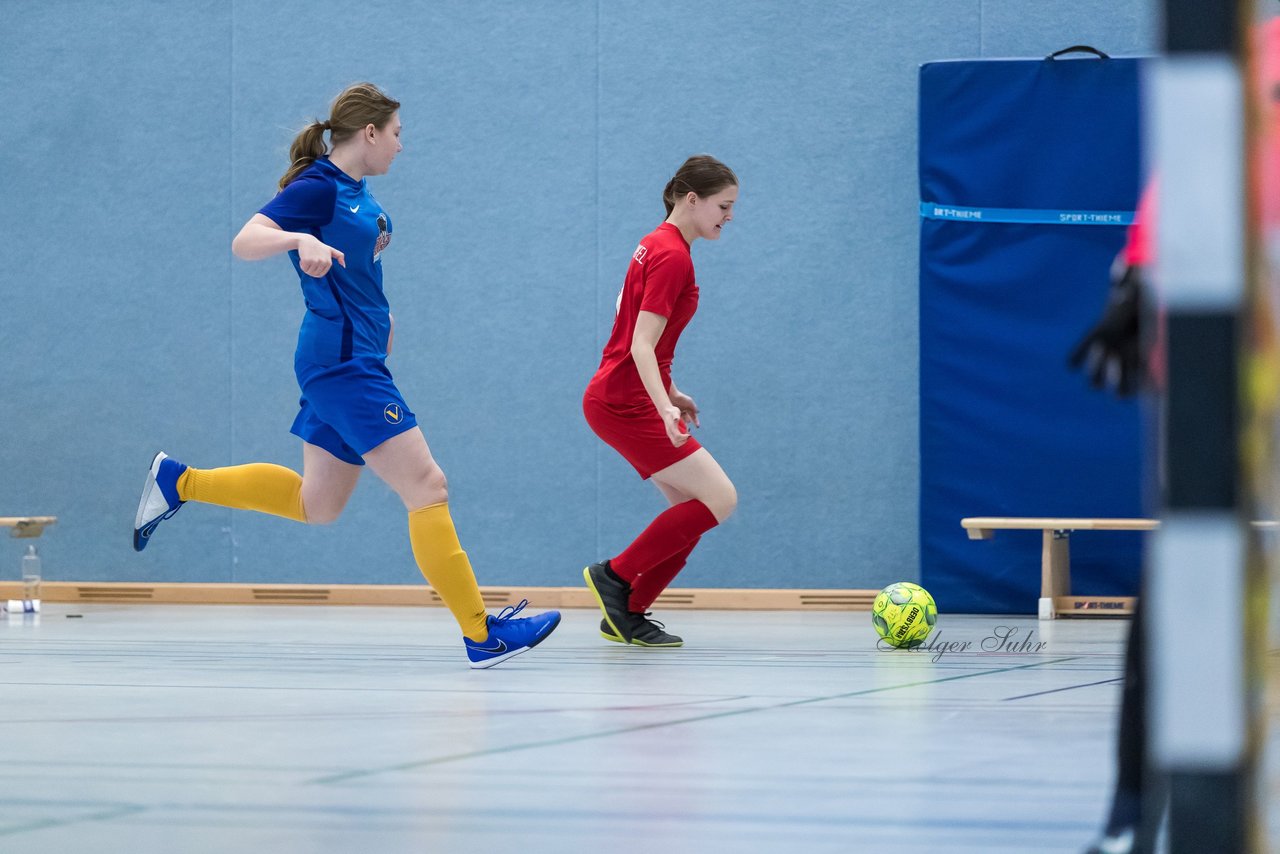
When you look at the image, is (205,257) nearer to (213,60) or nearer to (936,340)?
(213,60)

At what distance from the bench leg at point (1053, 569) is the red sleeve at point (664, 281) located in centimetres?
307

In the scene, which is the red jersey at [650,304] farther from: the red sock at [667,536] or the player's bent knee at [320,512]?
the player's bent knee at [320,512]

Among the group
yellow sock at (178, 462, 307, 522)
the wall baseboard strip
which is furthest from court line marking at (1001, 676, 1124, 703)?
the wall baseboard strip

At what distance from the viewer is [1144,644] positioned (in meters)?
2.10

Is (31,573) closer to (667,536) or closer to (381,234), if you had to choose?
(667,536)

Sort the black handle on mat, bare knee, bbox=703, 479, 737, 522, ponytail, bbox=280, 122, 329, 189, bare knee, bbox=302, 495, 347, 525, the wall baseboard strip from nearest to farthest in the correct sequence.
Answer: ponytail, bbox=280, 122, 329, 189 → bare knee, bbox=302, 495, 347, 525 → bare knee, bbox=703, 479, 737, 522 → the black handle on mat → the wall baseboard strip

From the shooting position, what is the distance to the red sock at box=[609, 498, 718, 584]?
5.73m

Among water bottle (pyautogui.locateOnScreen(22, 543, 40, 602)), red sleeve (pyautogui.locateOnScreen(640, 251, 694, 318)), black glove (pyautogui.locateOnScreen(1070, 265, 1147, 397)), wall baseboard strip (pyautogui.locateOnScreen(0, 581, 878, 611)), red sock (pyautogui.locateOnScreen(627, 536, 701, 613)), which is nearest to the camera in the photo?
black glove (pyautogui.locateOnScreen(1070, 265, 1147, 397))

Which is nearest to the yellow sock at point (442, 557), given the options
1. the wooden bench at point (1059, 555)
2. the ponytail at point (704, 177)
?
the ponytail at point (704, 177)

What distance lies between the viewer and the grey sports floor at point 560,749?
2.39m

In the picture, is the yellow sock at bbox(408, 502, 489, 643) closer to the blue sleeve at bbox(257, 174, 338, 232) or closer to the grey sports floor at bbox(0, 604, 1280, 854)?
the grey sports floor at bbox(0, 604, 1280, 854)

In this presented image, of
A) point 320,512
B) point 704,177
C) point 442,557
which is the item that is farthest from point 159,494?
point 704,177

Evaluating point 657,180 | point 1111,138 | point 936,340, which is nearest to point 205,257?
point 657,180

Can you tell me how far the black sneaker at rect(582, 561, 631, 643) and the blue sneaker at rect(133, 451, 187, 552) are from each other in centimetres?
146
